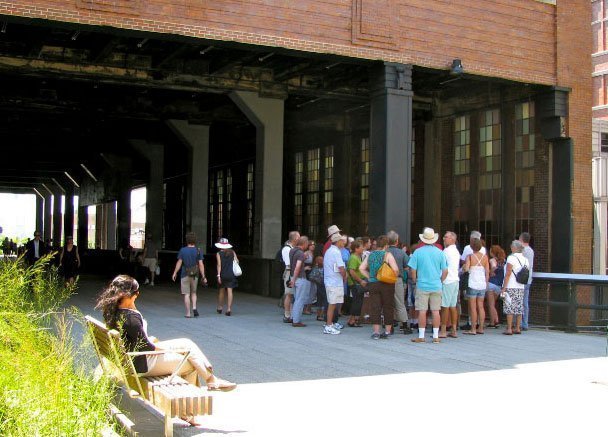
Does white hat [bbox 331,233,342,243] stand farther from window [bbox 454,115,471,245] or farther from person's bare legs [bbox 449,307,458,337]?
window [bbox 454,115,471,245]

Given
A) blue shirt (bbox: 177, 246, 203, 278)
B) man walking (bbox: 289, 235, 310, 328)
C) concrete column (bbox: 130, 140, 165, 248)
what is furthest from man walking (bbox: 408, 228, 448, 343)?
concrete column (bbox: 130, 140, 165, 248)

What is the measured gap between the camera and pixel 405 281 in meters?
14.8

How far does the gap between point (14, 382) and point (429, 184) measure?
19.5m

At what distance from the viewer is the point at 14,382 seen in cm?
632

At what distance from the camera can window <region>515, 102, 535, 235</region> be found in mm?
21234

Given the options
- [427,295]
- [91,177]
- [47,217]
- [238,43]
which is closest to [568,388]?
[427,295]

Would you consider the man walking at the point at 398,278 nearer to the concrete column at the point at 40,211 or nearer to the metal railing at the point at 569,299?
the metal railing at the point at 569,299

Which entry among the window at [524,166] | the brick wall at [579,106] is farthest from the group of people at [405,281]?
the window at [524,166]

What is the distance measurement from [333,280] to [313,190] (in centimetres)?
1690

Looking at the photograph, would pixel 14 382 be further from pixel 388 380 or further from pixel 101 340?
pixel 388 380

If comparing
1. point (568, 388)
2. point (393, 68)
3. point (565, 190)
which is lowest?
point (568, 388)

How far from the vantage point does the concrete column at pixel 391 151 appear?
17.4 metres

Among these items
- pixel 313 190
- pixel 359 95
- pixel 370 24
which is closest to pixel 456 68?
pixel 370 24

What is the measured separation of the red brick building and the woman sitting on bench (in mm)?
8802
